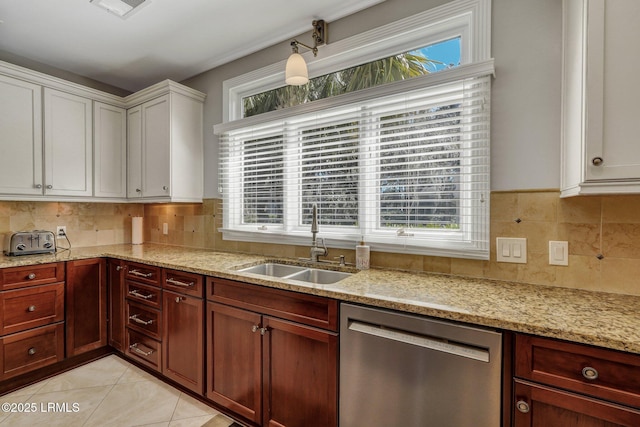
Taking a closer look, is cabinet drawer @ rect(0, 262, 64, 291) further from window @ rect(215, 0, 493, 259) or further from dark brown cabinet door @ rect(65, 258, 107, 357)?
window @ rect(215, 0, 493, 259)

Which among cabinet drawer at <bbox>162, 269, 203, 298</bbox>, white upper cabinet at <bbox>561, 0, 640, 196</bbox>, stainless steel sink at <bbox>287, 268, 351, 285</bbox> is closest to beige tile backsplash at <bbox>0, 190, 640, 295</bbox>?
stainless steel sink at <bbox>287, 268, 351, 285</bbox>

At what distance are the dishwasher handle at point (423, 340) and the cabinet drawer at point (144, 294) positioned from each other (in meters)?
1.55

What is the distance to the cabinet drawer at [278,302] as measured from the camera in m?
1.48

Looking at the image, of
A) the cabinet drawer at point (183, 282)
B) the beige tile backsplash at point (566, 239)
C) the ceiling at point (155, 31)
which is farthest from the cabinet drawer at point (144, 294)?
the ceiling at point (155, 31)

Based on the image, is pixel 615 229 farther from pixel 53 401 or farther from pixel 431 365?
pixel 53 401

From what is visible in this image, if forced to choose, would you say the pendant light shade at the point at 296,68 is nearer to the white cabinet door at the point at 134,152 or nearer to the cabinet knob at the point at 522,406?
the cabinet knob at the point at 522,406

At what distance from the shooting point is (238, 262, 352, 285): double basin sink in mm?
2025

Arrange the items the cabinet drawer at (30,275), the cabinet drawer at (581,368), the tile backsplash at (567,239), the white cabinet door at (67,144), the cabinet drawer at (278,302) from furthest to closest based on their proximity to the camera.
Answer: the white cabinet door at (67,144)
the cabinet drawer at (30,275)
the cabinet drawer at (278,302)
the tile backsplash at (567,239)
the cabinet drawer at (581,368)

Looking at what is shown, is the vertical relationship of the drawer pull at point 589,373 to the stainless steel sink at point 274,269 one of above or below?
below

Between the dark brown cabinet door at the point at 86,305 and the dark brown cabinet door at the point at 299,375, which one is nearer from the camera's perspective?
the dark brown cabinet door at the point at 299,375

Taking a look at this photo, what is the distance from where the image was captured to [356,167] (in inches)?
81.9

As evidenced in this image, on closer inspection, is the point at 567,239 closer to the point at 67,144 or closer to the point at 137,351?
the point at 137,351

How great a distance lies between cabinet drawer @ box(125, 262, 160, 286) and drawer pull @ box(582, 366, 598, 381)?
2.34 metres

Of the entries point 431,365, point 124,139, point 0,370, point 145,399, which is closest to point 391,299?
point 431,365
